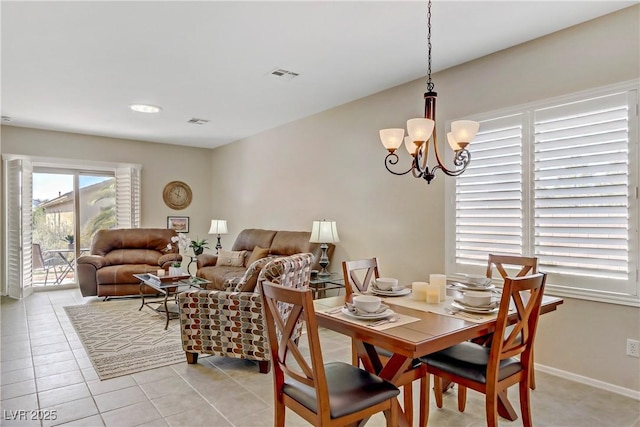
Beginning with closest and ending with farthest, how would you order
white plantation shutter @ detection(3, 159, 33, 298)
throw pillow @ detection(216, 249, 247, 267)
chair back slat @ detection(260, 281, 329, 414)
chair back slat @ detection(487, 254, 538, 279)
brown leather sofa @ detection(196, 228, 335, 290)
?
chair back slat @ detection(260, 281, 329, 414) < chair back slat @ detection(487, 254, 538, 279) < brown leather sofa @ detection(196, 228, 335, 290) < white plantation shutter @ detection(3, 159, 33, 298) < throw pillow @ detection(216, 249, 247, 267)

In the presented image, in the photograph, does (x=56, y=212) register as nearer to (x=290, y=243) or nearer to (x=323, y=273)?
(x=290, y=243)

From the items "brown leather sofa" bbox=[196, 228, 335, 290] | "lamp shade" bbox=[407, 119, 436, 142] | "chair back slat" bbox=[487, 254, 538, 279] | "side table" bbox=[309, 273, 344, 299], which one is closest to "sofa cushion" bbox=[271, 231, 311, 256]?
"brown leather sofa" bbox=[196, 228, 335, 290]

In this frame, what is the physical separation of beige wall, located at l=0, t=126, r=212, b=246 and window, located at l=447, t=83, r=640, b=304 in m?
5.82

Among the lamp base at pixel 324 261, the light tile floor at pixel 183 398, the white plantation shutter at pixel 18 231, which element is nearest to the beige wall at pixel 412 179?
the lamp base at pixel 324 261

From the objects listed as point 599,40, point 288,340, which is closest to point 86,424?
point 288,340

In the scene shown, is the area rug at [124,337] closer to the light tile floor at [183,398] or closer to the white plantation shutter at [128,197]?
the light tile floor at [183,398]

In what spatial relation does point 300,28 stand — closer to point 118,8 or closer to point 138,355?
point 118,8

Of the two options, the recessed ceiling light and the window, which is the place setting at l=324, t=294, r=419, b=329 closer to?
the window

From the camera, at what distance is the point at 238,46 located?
3240 millimetres

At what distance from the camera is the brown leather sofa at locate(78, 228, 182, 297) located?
5.66 meters

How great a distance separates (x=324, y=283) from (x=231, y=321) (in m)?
1.86

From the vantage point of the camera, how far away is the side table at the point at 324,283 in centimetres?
451

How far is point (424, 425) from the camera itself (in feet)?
6.89

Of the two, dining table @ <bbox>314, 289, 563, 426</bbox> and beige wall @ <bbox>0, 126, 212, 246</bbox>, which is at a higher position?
beige wall @ <bbox>0, 126, 212, 246</bbox>
